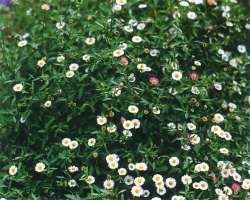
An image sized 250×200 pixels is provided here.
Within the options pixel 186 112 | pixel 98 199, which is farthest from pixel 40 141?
pixel 186 112

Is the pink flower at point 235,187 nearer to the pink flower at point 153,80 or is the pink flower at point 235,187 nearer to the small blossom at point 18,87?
the pink flower at point 153,80

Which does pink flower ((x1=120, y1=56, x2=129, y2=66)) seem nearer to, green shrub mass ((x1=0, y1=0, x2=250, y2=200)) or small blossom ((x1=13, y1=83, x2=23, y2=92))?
green shrub mass ((x1=0, y1=0, x2=250, y2=200))

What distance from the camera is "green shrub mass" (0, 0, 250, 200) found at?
2.97 metres

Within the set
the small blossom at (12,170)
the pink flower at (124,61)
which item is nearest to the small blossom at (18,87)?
the small blossom at (12,170)

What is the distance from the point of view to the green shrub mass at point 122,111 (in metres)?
2.97

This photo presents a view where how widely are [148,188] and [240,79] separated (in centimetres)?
110

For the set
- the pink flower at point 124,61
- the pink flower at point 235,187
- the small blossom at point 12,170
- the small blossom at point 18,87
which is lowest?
the pink flower at point 235,187

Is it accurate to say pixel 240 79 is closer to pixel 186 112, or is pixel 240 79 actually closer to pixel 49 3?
pixel 186 112

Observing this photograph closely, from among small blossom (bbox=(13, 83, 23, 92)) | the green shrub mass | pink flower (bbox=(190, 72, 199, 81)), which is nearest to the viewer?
the green shrub mass

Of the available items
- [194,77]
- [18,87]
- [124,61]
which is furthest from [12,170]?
[194,77]

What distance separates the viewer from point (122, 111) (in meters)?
3.09

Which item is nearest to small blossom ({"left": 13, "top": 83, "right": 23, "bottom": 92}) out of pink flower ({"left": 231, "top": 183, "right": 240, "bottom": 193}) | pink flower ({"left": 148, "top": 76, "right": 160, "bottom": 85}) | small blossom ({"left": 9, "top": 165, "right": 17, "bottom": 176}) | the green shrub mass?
the green shrub mass

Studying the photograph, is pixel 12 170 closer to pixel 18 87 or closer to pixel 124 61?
pixel 18 87

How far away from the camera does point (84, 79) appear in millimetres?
3199
